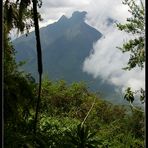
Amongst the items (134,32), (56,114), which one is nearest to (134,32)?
(134,32)

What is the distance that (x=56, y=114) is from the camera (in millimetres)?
13867

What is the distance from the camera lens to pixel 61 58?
182 feet

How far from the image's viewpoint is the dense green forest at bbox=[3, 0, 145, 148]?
219 inches

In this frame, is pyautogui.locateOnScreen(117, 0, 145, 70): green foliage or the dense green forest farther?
pyautogui.locateOnScreen(117, 0, 145, 70): green foliage

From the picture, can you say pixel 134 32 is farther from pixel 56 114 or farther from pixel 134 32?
pixel 56 114

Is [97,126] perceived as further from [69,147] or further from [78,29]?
[78,29]

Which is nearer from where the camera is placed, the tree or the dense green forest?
the dense green forest

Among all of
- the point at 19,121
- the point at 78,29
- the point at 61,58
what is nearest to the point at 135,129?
the point at 19,121

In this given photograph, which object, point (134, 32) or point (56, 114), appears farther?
point (56, 114)

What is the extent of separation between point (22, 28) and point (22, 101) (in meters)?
0.95

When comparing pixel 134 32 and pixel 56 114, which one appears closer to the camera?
pixel 134 32

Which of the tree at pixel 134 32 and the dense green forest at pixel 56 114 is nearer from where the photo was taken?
the dense green forest at pixel 56 114

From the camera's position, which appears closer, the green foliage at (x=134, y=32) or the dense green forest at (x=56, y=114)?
the dense green forest at (x=56, y=114)

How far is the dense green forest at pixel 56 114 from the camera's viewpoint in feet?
18.2
